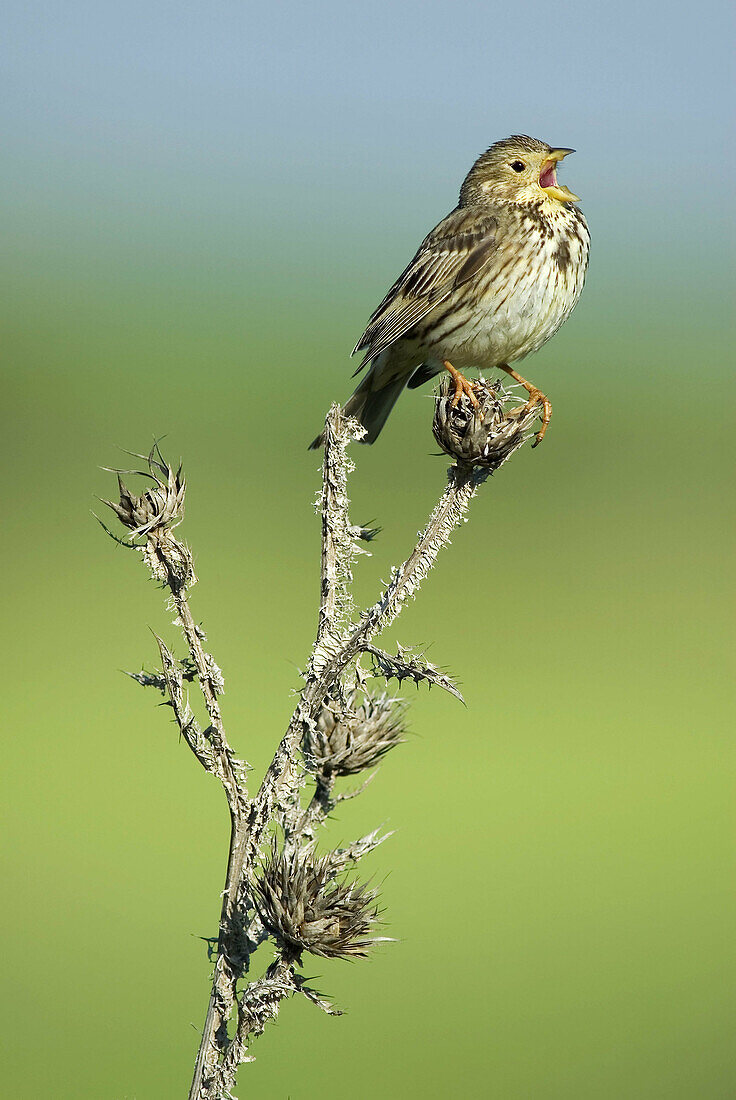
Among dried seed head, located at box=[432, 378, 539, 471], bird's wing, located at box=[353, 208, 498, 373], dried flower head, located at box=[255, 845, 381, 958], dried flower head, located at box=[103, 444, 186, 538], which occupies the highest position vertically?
bird's wing, located at box=[353, 208, 498, 373]

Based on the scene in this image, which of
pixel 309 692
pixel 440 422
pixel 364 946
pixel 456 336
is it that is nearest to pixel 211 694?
pixel 309 692

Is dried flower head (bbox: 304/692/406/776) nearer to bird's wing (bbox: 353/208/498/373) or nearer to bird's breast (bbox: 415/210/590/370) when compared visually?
bird's wing (bbox: 353/208/498/373)

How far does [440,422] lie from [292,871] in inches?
58.4

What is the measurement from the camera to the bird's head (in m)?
5.88

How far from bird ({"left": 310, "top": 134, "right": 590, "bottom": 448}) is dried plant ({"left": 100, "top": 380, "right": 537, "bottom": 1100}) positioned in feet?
8.79

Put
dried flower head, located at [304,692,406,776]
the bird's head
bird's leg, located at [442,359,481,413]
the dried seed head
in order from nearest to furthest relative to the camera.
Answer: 1. dried flower head, located at [304,692,406,776]
2. the dried seed head
3. bird's leg, located at [442,359,481,413]
4. the bird's head

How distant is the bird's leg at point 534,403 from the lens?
324 centimetres

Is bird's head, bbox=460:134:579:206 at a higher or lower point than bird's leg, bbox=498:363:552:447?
higher

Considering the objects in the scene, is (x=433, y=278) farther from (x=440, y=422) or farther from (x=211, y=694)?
(x=211, y=694)

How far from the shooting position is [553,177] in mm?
6023

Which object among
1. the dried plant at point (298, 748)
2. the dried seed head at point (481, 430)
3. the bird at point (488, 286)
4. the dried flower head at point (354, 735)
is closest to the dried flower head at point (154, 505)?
the dried plant at point (298, 748)

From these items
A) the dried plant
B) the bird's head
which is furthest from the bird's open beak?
the dried plant

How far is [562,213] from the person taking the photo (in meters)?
5.77

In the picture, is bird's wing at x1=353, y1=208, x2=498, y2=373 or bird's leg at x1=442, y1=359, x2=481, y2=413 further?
bird's wing at x1=353, y1=208, x2=498, y2=373
